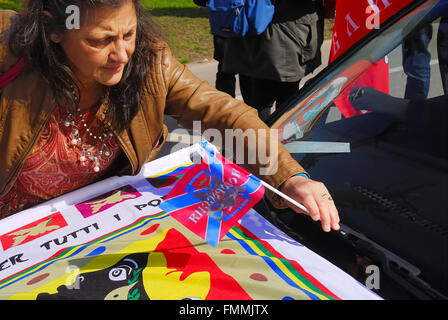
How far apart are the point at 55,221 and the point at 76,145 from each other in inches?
11.0

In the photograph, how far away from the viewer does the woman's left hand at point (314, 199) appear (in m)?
1.36

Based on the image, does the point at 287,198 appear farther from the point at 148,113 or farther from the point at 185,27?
the point at 185,27

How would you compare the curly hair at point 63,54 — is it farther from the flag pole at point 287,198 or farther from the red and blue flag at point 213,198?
the flag pole at point 287,198

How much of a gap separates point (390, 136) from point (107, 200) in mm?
1011

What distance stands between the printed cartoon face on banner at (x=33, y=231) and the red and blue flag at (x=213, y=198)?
0.36 m

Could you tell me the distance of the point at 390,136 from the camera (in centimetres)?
154

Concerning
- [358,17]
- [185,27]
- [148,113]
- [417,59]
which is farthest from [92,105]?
[185,27]

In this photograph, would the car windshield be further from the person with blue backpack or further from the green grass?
the green grass

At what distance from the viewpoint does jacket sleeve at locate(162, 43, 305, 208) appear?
1567mm

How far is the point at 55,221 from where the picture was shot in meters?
1.55

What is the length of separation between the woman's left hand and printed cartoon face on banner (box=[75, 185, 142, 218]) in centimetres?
57

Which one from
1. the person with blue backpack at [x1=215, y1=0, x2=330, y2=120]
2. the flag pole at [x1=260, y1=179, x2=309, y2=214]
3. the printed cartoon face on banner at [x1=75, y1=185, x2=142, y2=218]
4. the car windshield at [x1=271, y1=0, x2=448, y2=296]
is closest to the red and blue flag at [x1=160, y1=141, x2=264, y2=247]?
the flag pole at [x1=260, y1=179, x2=309, y2=214]

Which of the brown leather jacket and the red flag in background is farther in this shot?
the red flag in background
